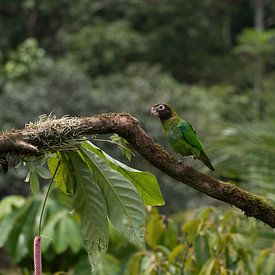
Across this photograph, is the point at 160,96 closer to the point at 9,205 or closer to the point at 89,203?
the point at 9,205

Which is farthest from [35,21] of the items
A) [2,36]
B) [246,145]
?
[246,145]

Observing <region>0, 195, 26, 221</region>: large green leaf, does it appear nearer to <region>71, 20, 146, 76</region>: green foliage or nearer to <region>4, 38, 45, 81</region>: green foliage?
<region>4, 38, 45, 81</region>: green foliage

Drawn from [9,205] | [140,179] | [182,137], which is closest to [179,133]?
[182,137]

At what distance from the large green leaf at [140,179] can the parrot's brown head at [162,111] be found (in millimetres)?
233

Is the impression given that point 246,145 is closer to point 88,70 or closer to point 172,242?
point 172,242

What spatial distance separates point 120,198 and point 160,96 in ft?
31.0

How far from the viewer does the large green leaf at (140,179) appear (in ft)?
4.60

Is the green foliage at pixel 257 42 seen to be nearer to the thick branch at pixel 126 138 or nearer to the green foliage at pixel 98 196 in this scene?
the thick branch at pixel 126 138

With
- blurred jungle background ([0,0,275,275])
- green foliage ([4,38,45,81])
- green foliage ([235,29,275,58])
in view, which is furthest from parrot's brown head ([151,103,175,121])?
green foliage ([235,29,275,58])

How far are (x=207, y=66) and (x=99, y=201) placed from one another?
13.9 meters

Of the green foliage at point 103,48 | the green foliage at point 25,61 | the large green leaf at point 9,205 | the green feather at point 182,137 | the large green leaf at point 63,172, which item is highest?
the large green leaf at point 63,172

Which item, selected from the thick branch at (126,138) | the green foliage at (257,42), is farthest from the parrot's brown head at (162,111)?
the green foliage at (257,42)

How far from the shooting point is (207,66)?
49.5 feet

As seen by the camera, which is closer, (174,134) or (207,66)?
(174,134)
